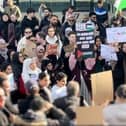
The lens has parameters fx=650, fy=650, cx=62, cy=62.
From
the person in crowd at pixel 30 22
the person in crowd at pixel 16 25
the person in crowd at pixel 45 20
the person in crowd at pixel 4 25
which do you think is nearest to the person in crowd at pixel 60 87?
the person in crowd at pixel 16 25

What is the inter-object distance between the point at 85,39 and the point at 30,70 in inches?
68.3

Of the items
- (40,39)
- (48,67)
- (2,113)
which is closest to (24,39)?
(40,39)

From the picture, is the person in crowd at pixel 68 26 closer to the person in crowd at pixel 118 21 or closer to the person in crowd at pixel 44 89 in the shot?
the person in crowd at pixel 118 21

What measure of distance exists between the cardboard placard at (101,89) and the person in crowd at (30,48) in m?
2.23

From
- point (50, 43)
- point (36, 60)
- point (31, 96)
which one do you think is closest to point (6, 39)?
point (50, 43)

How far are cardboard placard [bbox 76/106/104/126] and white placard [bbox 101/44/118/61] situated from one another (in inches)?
162

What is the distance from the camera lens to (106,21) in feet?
54.1

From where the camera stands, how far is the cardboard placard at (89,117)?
8352 millimetres

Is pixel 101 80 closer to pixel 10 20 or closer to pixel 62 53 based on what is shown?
pixel 62 53

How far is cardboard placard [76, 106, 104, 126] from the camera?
8352 millimetres

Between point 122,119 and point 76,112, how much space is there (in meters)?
0.73

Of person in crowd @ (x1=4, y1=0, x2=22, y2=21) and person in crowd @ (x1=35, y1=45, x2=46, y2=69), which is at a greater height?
person in crowd @ (x1=35, y1=45, x2=46, y2=69)

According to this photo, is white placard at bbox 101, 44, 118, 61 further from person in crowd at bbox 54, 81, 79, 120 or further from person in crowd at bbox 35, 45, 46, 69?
person in crowd at bbox 54, 81, 79, 120

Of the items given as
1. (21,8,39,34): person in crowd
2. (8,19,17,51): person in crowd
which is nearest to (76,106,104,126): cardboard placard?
(8,19,17,51): person in crowd
